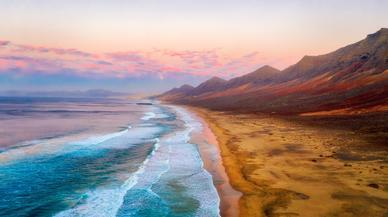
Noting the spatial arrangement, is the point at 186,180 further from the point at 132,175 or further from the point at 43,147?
the point at 43,147

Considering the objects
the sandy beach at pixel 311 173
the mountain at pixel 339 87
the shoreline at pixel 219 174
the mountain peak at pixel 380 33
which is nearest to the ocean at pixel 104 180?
the shoreline at pixel 219 174

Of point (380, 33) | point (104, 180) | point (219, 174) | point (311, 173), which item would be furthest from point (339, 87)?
point (104, 180)

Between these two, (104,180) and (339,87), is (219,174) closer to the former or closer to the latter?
(104,180)

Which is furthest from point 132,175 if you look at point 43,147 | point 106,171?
point 43,147

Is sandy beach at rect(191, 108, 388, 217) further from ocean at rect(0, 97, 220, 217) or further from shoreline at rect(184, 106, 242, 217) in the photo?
ocean at rect(0, 97, 220, 217)

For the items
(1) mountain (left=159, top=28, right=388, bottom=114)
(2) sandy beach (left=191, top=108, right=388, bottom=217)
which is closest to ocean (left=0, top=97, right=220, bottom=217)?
(2) sandy beach (left=191, top=108, right=388, bottom=217)

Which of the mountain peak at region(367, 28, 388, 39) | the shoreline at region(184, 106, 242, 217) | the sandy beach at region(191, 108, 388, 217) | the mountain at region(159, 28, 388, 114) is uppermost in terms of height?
the mountain peak at region(367, 28, 388, 39)
